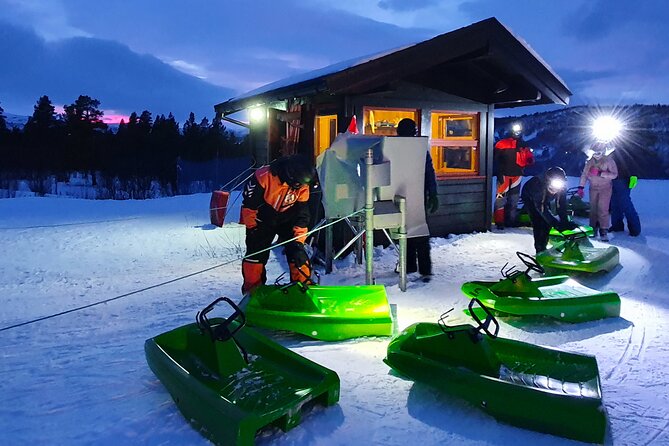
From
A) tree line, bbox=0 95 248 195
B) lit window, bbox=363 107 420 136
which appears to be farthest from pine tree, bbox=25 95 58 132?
lit window, bbox=363 107 420 136

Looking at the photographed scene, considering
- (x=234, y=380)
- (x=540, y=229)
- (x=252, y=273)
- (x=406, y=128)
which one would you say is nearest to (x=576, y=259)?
(x=540, y=229)

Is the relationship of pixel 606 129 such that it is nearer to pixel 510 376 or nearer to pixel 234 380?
pixel 510 376

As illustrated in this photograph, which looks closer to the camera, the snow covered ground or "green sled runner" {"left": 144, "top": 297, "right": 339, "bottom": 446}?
"green sled runner" {"left": 144, "top": 297, "right": 339, "bottom": 446}

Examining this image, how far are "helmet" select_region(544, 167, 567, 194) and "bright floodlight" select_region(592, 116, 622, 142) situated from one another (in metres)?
3.30

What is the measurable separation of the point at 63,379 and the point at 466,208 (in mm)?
7914

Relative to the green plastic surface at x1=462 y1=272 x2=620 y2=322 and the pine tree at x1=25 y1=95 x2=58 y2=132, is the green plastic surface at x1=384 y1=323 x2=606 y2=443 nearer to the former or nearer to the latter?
the green plastic surface at x1=462 y1=272 x2=620 y2=322

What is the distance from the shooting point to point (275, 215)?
5137mm

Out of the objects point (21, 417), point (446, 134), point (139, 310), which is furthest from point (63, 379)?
point (446, 134)

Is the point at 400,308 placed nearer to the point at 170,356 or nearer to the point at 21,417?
the point at 170,356

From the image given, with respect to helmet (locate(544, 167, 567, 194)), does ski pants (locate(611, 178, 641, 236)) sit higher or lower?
lower

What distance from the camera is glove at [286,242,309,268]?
16.5 feet

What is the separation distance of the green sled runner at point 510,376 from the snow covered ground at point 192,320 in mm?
135

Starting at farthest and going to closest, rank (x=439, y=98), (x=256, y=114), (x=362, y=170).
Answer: (x=256, y=114) < (x=439, y=98) < (x=362, y=170)

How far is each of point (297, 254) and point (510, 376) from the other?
2.49 m
